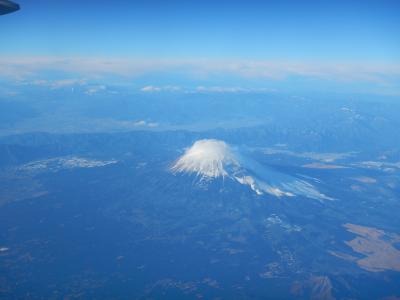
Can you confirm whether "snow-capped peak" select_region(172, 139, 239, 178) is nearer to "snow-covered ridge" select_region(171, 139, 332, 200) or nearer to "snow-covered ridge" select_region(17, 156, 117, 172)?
"snow-covered ridge" select_region(171, 139, 332, 200)

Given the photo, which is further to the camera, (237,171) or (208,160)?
(208,160)

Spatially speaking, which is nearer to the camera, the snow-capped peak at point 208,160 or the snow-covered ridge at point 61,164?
the snow-capped peak at point 208,160

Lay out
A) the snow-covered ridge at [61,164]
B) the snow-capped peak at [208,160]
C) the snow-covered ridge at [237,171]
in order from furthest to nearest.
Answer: the snow-covered ridge at [61,164]
the snow-capped peak at [208,160]
the snow-covered ridge at [237,171]

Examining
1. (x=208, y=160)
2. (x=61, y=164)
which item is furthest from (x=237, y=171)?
(x=61, y=164)

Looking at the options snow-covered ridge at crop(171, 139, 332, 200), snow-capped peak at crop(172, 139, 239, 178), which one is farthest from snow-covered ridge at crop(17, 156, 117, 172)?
snow-capped peak at crop(172, 139, 239, 178)

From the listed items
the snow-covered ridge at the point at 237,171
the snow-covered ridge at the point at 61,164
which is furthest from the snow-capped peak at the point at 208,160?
the snow-covered ridge at the point at 61,164

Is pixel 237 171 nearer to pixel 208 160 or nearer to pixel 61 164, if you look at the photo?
pixel 208 160

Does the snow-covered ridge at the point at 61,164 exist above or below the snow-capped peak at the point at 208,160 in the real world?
below

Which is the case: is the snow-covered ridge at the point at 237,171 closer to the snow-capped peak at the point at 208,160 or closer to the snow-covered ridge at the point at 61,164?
the snow-capped peak at the point at 208,160

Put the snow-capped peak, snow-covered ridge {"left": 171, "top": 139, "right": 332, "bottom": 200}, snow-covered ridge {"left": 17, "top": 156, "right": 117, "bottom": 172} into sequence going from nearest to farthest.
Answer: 1. snow-covered ridge {"left": 171, "top": 139, "right": 332, "bottom": 200}
2. the snow-capped peak
3. snow-covered ridge {"left": 17, "top": 156, "right": 117, "bottom": 172}
